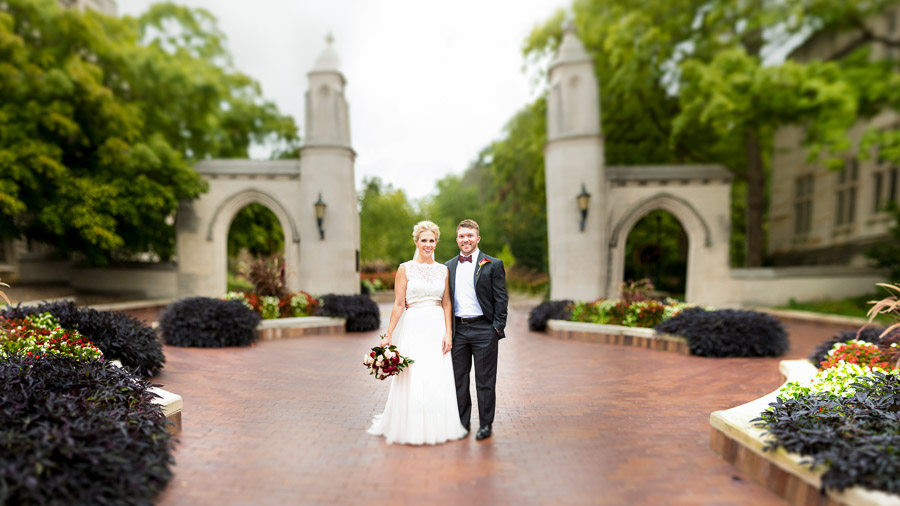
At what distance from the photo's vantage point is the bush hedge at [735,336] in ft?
27.8

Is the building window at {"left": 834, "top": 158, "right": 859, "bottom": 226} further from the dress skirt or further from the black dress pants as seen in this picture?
the dress skirt

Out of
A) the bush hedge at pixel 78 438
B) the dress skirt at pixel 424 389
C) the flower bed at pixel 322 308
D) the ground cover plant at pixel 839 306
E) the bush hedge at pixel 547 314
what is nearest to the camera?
the bush hedge at pixel 78 438

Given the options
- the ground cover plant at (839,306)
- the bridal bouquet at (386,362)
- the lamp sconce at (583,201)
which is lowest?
the ground cover plant at (839,306)

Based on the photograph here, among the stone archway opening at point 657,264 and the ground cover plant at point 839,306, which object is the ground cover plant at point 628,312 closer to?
the ground cover plant at point 839,306

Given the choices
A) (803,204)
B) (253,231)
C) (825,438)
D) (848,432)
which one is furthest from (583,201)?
(803,204)

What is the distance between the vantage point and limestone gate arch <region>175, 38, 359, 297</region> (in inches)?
594

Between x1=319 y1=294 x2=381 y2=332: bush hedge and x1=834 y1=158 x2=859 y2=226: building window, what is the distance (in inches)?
668

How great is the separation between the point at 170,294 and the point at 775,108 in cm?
1861

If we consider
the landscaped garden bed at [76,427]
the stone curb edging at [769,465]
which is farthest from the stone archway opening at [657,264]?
the landscaped garden bed at [76,427]

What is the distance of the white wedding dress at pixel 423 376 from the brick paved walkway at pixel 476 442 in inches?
6.3

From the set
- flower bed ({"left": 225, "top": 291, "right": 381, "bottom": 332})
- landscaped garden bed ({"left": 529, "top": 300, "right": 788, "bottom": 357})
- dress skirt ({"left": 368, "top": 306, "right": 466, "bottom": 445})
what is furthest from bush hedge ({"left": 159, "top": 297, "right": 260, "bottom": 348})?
landscaped garden bed ({"left": 529, "top": 300, "right": 788, "bottom": 357})

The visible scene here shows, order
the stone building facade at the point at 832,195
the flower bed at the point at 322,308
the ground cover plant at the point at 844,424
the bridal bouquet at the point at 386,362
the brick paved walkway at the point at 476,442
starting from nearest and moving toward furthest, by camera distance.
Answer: the ground cover plant at the point at 844,424, the brick paved walkway at the point at 476,442, the bridal bouquet at the point at 386,362, the flower bed at the point at 322,308, the stone building facade at the point at 832,195

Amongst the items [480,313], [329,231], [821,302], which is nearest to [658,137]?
[821,302]

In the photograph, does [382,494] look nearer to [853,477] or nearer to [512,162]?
[853,477]
